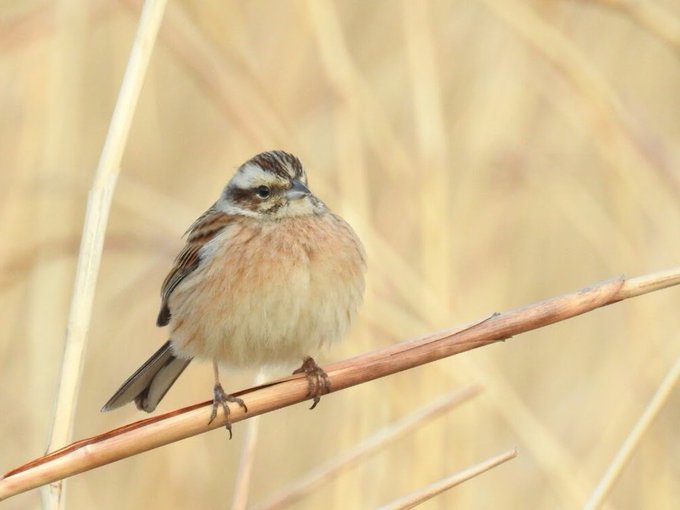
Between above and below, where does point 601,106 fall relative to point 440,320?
above

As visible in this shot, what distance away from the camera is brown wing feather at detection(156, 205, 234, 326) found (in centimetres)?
345

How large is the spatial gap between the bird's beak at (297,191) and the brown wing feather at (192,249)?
0.22 m

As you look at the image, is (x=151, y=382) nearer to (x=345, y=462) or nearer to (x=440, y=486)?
(x=345, y=462)

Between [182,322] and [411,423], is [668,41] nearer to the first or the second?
[411,423]

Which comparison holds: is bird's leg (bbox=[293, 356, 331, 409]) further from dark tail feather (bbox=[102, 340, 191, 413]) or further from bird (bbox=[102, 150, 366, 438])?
dark tail feather (bbox=[102, 340, 191, 413])

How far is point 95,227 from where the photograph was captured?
2436mm

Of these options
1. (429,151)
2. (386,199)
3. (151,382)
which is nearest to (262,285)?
(151,382)

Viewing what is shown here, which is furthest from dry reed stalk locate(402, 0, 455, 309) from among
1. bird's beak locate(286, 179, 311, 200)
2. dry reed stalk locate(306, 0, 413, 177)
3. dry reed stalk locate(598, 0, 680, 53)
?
dry reed stalk locate(598, 0, 680, 53)

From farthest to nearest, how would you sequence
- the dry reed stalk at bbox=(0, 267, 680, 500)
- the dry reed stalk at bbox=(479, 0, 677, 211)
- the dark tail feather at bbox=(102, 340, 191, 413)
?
the dry reed stalk at bbox=(479, 0, 677, 211) < the dark tail feather at bbox=(102, 340, 191, 413) < the dry reed stalk at bbox=(0, 267, 680, 500)

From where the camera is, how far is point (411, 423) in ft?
9.29

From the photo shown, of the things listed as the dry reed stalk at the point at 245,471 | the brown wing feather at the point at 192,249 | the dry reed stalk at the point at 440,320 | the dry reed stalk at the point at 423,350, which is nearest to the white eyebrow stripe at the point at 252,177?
the brown wing feather at the point at 192,249

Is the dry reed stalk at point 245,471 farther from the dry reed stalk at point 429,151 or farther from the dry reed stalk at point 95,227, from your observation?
the dry reed stalk at point 429,151

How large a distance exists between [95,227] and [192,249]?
3.66 feet

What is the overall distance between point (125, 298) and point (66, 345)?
190 centimetres
